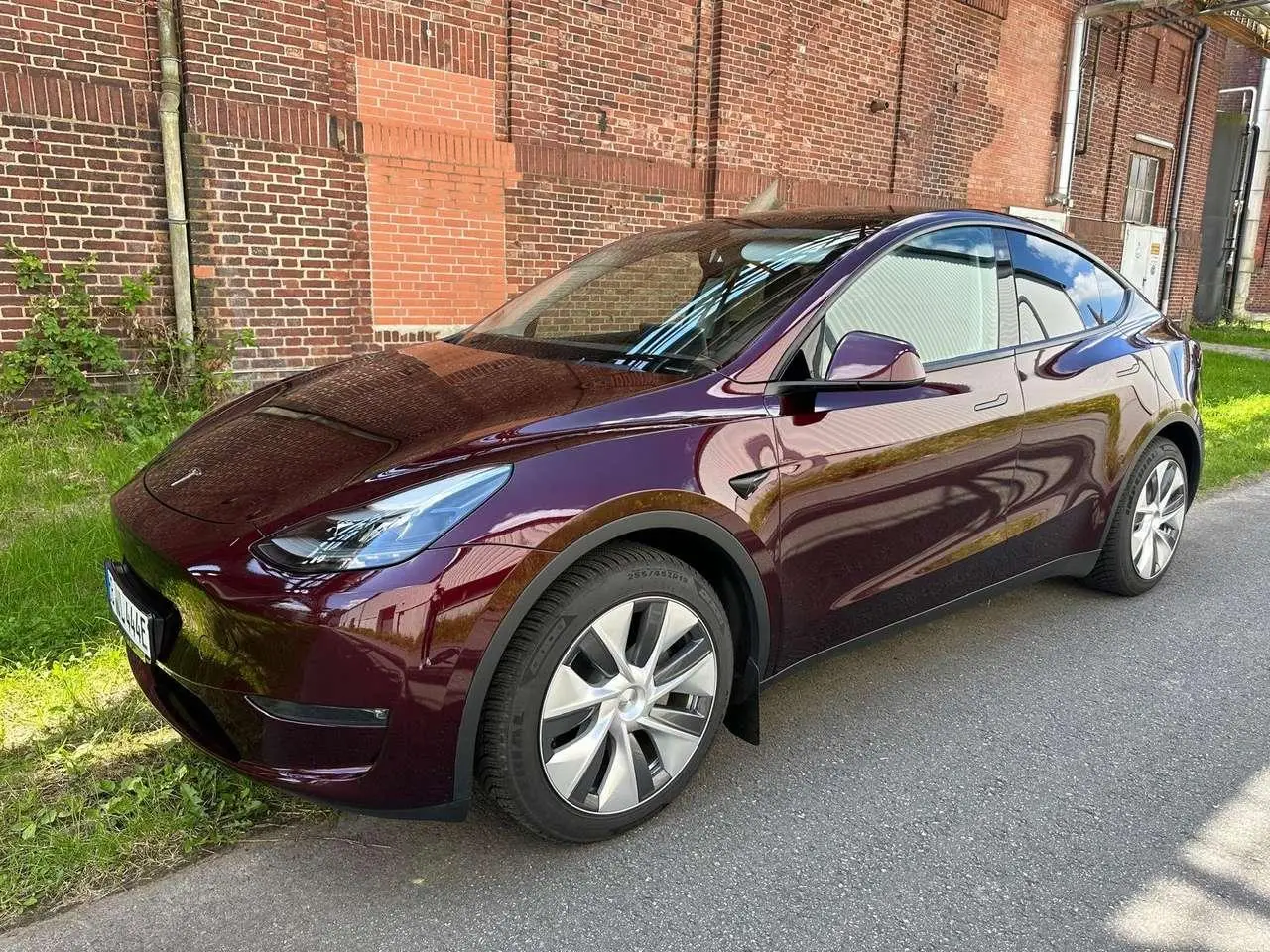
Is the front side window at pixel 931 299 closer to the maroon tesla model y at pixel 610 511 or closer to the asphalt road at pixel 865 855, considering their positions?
the maroon tesla model y at pixel 610 511

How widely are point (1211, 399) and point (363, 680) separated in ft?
33.8

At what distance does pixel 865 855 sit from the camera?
243cm

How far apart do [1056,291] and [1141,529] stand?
119 centimetres

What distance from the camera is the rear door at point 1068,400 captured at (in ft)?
11.4

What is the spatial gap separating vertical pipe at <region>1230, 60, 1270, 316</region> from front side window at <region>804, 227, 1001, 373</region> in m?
21.6

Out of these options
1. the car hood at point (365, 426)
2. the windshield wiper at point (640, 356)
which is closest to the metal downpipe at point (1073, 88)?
the windshield wiper at point (640, 356)

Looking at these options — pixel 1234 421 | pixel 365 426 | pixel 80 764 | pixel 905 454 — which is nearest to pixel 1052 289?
pixel 905 454

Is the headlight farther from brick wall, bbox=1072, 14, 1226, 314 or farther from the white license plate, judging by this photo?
brick wall, bbox=1072, 14, 1226, 314

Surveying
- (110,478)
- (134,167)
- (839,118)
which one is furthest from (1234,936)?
(839,118)

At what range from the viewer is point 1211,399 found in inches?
386

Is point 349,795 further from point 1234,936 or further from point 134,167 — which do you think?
point 134,167

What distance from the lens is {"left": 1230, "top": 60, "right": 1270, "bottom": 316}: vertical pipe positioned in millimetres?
20156

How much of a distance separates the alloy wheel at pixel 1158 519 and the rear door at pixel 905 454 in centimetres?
119

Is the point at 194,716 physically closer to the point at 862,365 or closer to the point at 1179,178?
the point at 862,365
